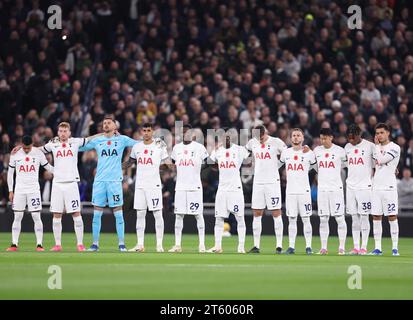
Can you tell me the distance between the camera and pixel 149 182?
66.9 ft

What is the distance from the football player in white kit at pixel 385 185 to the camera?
19.9 meters

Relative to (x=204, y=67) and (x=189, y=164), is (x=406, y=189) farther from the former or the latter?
(x=189, y=164)

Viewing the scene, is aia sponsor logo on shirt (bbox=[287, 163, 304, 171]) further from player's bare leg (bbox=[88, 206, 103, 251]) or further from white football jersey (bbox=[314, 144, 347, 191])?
player's bare leg (bbox=[88, 206, 103, 251])

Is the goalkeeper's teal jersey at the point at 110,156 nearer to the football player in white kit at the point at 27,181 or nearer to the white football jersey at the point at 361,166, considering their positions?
the football player in white kit at the point at 27,181

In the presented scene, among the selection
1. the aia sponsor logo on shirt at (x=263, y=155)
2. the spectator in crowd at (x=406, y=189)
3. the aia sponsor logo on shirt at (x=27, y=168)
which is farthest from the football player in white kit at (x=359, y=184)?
the spectator in crowd at (x=406, y=189)

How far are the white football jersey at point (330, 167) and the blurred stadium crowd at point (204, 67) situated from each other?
694 centimetres

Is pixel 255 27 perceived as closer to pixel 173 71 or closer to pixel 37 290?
pixel 173 71

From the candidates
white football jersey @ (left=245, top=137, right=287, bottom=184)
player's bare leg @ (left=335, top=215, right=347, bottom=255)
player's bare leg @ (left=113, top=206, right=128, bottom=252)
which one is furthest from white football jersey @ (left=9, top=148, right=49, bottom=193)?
player's bare leg @ (left=335, top=215, right=347, bottom=255)

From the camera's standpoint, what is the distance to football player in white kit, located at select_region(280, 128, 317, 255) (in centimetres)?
2019

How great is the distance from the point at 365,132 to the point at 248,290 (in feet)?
47.4

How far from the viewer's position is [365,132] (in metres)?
27.7

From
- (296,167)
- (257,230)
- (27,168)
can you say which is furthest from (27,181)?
(296,167)

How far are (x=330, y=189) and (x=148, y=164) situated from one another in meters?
3.66
